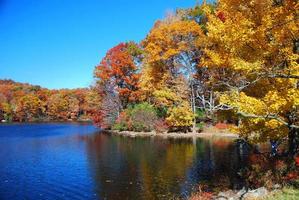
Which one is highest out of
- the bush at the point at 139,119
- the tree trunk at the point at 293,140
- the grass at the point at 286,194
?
the bush at the point at 139,119

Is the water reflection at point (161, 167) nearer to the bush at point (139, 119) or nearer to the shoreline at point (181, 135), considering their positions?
the shoreline at point (181, 135)

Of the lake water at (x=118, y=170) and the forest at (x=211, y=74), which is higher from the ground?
the forest at (x=211, y=74)

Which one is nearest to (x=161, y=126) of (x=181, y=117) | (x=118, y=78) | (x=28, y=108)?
(x=181, y=117)

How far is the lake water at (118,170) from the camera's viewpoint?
965 inches

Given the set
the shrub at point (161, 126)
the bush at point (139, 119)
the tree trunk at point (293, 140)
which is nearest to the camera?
the tree trunk at point (293, 140)

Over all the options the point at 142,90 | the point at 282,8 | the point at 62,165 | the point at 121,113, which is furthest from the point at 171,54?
the point at 282,8

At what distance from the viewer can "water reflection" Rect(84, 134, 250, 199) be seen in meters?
24.4

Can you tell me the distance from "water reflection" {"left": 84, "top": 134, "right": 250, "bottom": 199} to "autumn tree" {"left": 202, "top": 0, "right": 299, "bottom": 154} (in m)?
6.11

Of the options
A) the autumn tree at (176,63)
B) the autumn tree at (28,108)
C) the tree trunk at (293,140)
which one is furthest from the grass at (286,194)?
the autumn tree at (28,108)

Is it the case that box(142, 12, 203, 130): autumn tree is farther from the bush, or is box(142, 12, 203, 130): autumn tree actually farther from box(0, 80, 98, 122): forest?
box(0, 80, 98, 122): forest

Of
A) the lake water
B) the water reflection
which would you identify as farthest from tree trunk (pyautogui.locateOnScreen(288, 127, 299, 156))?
the lake water

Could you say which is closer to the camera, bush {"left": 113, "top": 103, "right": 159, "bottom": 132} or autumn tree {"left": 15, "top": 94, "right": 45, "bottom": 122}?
bush {"left": 113, "top": 103, "right": 159, "bottom": 132}

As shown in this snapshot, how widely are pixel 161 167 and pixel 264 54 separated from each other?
618 inches

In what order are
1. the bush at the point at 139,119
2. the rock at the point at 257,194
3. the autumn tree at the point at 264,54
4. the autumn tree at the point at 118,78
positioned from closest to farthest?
the rock at the point at 257,194
the autumn tree at the point at 264,54
the bush at the point at 139,119
the autumn tree at the point at 118,78
